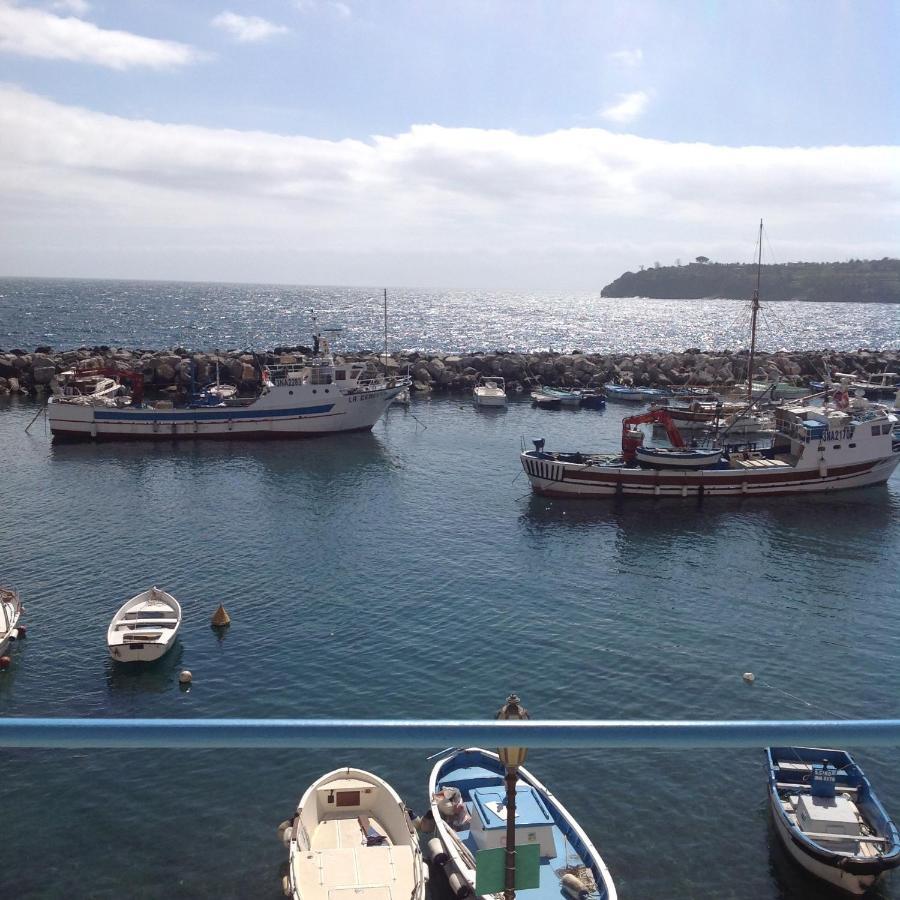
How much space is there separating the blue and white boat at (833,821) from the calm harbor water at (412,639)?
1.05 metres

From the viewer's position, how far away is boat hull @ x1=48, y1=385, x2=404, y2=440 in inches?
2766

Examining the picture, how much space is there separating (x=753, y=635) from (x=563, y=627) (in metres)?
7.97

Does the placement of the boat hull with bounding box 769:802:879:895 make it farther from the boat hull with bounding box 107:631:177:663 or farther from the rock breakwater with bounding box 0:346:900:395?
the rock breakwater with bounding box 0:346:900:395

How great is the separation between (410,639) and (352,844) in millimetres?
13505

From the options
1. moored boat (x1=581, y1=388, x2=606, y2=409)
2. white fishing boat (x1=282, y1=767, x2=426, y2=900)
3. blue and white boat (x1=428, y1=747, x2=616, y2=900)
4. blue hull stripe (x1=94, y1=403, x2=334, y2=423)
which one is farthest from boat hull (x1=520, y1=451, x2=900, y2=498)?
moored boat (x1=581, y1=388, x2=606, y2=409)

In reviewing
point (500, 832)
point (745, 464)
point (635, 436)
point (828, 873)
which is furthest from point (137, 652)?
point (745, 464)

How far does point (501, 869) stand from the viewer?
17.3 ft

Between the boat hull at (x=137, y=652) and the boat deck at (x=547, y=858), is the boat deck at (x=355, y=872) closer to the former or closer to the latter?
the boat deck at (x=547, y=858)

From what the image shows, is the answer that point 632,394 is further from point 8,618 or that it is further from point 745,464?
point 8,618

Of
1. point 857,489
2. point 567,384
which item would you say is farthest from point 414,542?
point 567,384

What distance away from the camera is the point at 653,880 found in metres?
20.5

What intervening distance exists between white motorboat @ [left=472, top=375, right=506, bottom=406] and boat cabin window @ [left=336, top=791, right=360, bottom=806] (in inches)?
2810

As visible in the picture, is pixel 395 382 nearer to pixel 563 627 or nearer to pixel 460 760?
pixel 563 627

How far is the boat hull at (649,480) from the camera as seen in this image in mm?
55031
